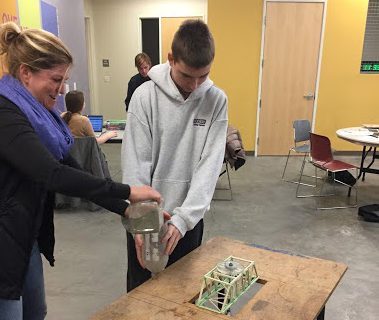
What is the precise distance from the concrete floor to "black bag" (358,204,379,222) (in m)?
0.06

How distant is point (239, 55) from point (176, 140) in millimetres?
4766

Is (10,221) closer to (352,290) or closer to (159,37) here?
(352,290)

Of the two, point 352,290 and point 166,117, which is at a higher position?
point 166,117

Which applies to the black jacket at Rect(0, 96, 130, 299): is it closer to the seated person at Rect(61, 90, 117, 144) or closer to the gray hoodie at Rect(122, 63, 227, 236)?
the gray hoodie at Rect(122, 63, 227, 236)

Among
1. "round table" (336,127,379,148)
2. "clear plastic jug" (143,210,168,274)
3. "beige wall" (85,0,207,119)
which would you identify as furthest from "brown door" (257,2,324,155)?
"clear plastic jug" (143,210,168,274)

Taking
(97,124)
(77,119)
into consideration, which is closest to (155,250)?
(77,119)

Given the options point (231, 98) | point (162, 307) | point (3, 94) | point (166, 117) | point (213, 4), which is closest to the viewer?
point (3, 94)

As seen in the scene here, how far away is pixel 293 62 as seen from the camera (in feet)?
19.1

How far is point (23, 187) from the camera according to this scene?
1044mm

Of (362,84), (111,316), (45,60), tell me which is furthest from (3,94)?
(362,84)

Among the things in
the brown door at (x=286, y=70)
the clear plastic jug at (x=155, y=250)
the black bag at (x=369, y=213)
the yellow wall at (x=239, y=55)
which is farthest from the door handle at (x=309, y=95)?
the clear plastic jug at (x=155, y=250)

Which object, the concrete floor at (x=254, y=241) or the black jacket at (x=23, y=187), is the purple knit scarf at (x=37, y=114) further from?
the concrete floor at (x=254, y=241)

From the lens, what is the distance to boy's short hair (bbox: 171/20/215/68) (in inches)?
49.2

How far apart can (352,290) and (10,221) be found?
2.20 m
